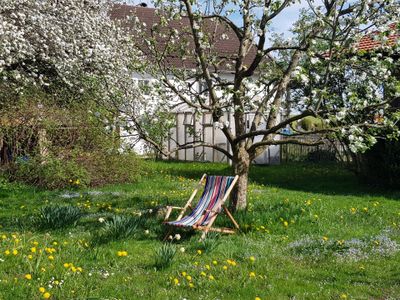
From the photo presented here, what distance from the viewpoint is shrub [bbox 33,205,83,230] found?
7.38m

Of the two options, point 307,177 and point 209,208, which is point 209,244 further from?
point 307,177

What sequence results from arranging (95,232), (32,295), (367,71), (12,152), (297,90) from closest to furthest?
1. (32,295)
2. (95,232)
3. (367,71)
4. (12,152)
5. (297,90)

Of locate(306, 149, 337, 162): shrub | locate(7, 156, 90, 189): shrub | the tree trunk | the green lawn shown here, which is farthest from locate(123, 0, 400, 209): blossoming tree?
locate(306, 149, 337, 162): shrub

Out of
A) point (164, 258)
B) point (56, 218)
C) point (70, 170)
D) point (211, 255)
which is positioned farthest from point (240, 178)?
point (70, 170)

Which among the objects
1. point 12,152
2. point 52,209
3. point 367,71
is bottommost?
point 52,209

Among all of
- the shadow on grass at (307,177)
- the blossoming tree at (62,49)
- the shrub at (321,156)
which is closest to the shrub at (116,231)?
the blossoming tree at (62,49)

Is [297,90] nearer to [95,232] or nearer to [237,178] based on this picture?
[237,178]

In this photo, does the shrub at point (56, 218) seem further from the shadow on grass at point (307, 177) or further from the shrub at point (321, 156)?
the shrub at point (321, 156)

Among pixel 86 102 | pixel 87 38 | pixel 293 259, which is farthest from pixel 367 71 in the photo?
pixel 87 38

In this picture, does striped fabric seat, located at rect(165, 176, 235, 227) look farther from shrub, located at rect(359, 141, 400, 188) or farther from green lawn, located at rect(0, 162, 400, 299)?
shrub, located at rect(359, 141, 400, 188)

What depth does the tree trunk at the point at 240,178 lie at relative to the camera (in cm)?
831

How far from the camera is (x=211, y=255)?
20.4 feet

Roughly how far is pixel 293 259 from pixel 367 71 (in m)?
2.96

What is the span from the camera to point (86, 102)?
13.6m
